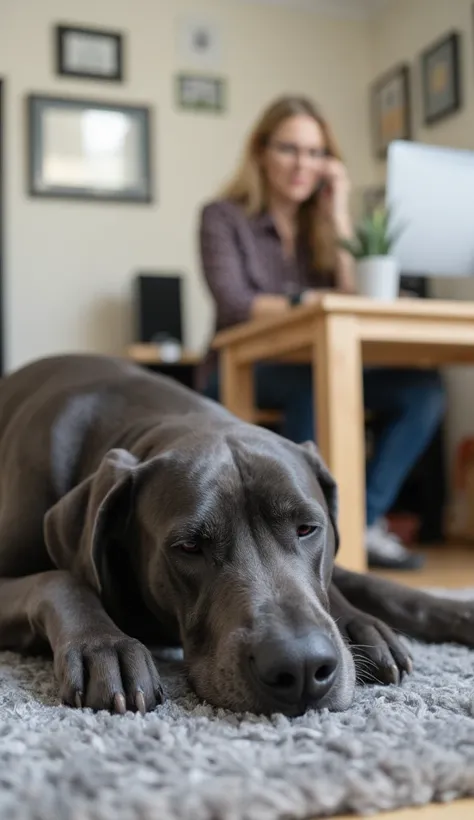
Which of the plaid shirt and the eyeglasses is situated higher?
the eyeglasses

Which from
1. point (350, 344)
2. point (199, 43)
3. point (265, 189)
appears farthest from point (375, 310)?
point (199, 43)

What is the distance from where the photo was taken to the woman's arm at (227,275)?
110 inches

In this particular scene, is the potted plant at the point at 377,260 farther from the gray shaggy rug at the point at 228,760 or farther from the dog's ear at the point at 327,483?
the gray shaggy rug at the point at 228,760

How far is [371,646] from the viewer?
1200 mm

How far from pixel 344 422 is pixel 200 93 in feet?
12.0

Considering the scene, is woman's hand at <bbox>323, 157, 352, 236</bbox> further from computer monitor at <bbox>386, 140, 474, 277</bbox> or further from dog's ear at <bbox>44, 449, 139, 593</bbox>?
dog's ear at <bbox>44, 449, 139, 593</bbox>

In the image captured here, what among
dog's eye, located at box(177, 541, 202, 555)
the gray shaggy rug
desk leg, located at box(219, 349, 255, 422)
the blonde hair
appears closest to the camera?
the gray shaggy rug

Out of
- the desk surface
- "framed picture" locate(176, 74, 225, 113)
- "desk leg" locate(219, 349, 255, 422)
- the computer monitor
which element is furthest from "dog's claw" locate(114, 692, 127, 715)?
"framed picture" locate(176, 74, 225, 113)

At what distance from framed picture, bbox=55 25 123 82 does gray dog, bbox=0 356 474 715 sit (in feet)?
12.5

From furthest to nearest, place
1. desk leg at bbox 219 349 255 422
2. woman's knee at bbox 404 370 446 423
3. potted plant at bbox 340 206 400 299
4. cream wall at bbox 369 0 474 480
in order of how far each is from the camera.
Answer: cream wall at bbox 369 0 474 480 < woman's knee at bbox 404 370 446 423 < desk leg at bbox 219 349 255 422 < potted plant at bbox 340 206 400 299

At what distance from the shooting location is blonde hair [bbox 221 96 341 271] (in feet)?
10.1

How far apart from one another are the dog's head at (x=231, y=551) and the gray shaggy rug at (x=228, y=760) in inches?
1.8

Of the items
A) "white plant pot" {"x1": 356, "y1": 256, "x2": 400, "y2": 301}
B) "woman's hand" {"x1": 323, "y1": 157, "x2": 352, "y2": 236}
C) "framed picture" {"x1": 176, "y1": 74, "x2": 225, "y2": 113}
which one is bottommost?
"white plant pot" {"x1": 356, "y1": 256, "x2": 400, "y2": 301}

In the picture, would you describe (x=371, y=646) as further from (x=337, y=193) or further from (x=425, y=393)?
(x=337, y=193)
